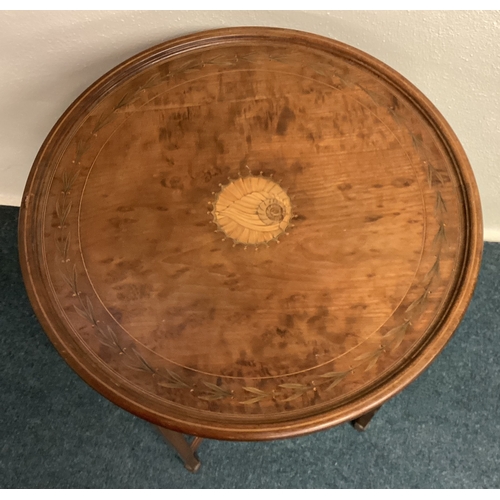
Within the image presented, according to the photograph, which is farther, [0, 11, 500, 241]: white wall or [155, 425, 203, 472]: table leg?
[155, 425, 203, 472]: table leg

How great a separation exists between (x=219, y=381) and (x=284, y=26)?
641 millimetres

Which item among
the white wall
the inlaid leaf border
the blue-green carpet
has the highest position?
the white wall

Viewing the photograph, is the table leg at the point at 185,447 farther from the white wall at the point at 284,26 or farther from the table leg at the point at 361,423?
the white wall at the point at 284,26

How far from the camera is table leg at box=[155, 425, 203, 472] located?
0.98 m

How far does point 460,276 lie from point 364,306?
150 millimetres

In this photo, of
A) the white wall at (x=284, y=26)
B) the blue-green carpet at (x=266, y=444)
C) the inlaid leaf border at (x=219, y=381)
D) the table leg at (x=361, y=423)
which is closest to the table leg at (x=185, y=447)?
the blue-green carpet at (x=266, y=444)

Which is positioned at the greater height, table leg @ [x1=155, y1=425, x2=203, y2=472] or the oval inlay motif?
the oval inlay motif

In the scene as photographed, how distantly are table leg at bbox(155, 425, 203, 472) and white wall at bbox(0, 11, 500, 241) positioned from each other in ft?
2.43

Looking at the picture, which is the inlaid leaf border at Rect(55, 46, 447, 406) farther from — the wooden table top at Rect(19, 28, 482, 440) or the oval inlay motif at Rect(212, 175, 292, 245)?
the oval inlay motif at Rect(212, 175, 292, 245)

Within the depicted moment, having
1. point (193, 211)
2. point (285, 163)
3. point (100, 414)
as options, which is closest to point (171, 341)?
point (193, 211)

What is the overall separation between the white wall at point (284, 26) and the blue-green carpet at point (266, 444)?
0.68 meters

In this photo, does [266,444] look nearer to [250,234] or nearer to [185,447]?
[185,447]

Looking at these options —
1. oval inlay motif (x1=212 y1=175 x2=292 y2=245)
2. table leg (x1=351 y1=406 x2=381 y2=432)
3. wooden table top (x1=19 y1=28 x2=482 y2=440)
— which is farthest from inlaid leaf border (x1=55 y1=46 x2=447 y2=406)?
table leg (x1=351 y1=406 x2=381 y2=432)

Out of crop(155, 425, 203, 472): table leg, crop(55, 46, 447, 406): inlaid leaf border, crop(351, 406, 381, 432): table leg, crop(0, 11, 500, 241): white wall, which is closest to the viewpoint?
crop(55, 46, 447, 406): inlaid leaf border
